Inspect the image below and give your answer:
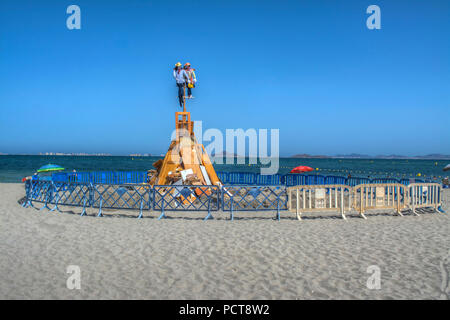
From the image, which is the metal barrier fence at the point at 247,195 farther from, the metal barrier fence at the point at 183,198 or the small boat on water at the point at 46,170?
the small boat on water at the point at 46,170

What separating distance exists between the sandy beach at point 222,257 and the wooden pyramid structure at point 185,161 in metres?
3.68

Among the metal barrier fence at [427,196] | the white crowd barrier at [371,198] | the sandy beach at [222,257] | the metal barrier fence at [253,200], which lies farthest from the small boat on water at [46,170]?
the metal barrier fence at [427,196]

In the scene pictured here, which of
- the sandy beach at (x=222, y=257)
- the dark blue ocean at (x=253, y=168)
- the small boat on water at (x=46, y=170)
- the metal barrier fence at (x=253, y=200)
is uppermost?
the small boat on water at (x=46, y=170)

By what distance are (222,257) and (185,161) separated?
29.2ft

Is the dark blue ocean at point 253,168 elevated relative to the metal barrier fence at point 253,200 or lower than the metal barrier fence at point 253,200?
lower

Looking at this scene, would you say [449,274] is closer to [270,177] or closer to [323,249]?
[323,249]

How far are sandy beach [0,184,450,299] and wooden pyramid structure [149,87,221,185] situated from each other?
368cm

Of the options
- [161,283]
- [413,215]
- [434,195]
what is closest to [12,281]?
[161,283]

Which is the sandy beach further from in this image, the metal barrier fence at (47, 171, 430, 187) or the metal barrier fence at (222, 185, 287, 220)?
the metal barrier fence at (47, 171, 430, 187)

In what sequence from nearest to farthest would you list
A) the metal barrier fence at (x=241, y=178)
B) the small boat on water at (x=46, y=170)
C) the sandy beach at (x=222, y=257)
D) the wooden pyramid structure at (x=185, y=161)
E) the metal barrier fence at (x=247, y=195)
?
the sandy beach at (x=222, y=257) < the metal barrier fence at (x=247, y=195) < the wooden pyramid structure at (x=185, y=161) < the metal barrier fence at (x=241, y=178) < the small boat on water at (x=46, y=170)

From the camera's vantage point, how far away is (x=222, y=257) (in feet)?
22.4

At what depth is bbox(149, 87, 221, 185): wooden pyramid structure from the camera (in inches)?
579

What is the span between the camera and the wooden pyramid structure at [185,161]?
48.3 feet

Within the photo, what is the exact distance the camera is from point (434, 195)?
12.6m
